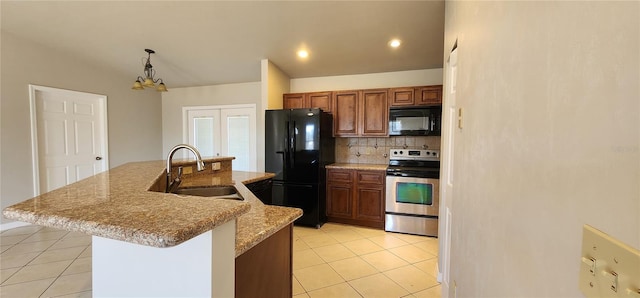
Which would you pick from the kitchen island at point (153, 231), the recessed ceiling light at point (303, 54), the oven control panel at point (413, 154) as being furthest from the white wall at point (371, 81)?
the kitchen island at point (153, 231)

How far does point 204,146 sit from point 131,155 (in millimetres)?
1292

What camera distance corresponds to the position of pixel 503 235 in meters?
0.76

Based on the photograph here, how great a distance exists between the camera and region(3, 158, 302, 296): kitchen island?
62 centimetres

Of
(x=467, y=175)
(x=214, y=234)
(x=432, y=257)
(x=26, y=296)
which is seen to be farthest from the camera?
(x=432, y=257)

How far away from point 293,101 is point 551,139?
3.82m

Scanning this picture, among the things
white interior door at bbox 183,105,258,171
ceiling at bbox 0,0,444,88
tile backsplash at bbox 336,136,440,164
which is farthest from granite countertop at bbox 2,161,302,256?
white interior door at bbox 183,105,258,171

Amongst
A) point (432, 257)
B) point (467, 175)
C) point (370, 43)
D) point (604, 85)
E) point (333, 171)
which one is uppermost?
point (370, 43)

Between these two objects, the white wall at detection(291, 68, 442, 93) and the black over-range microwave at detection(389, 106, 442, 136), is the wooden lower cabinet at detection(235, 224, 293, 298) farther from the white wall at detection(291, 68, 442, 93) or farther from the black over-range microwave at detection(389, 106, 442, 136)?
the white wall at detection(291, 68, 442, 93)

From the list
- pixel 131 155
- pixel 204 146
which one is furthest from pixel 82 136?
pixel 204 146

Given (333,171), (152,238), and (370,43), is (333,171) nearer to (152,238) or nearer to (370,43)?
(370,43)

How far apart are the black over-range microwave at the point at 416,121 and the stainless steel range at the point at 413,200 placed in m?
0.51

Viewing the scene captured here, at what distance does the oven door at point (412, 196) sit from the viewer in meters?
3.28

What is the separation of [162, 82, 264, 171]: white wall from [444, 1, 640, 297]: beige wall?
4.23 metres

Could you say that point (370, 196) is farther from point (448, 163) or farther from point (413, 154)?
point (448, 163)
